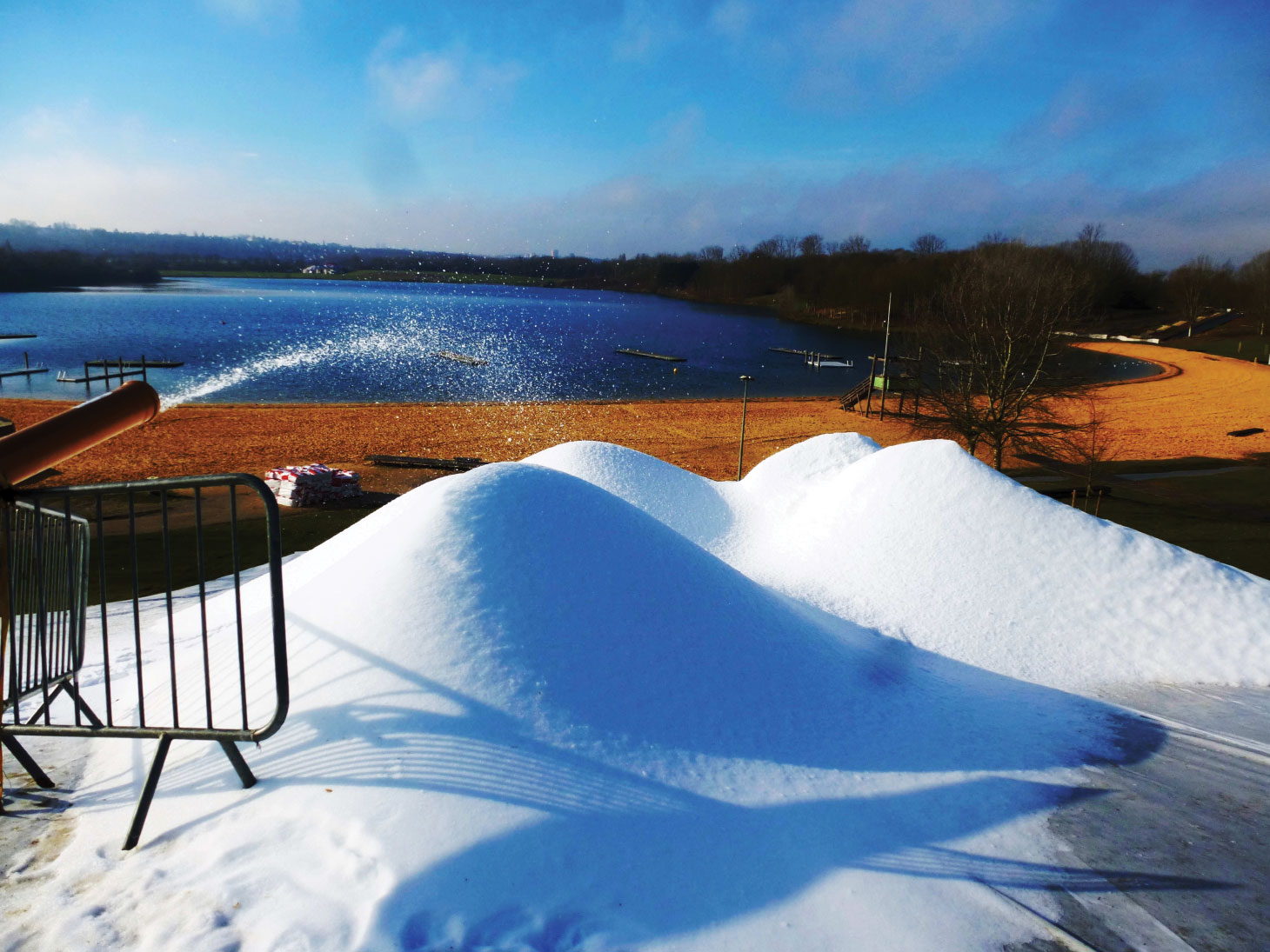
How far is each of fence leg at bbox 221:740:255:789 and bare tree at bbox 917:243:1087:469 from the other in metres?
19.9

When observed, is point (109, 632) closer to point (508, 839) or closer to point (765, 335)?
point (508, 839)

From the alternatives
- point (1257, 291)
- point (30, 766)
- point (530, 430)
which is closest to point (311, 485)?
point (30, 766)

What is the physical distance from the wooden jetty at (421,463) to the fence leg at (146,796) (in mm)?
18964

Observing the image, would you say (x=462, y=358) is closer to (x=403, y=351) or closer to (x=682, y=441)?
(x=403, y=351)

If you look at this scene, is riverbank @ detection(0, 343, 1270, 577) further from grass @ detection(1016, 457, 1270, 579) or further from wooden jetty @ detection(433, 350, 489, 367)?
wooden jetty @ detection(433, 350, 489, 367)

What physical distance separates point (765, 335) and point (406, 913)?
87992mm

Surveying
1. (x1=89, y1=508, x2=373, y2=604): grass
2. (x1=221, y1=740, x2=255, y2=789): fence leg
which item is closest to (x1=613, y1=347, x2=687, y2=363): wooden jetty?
(x1=89, y1=508, x2=373, y2=604): grass

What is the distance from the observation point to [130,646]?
647cm

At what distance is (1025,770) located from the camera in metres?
5.11

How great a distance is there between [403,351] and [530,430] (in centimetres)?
3908

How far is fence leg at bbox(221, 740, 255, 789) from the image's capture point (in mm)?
3760

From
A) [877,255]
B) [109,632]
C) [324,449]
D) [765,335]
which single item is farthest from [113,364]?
[877,255]

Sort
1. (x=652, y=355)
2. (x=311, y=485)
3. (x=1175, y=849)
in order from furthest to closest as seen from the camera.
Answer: (x=652, y=355) < (x=311, y=485) < (x=1175, y=849)

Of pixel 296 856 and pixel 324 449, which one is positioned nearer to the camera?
pixel 296 856
